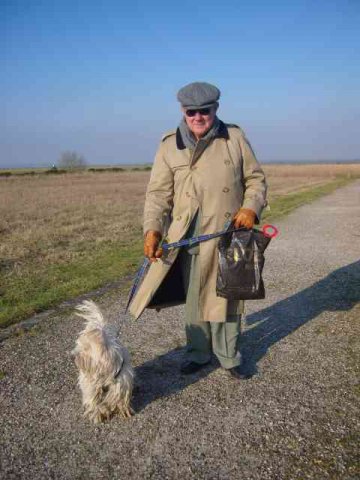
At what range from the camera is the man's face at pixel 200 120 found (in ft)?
11.6

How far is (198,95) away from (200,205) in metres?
0.90

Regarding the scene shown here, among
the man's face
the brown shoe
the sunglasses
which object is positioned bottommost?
the brown shoe

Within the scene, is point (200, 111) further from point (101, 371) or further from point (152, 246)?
point (101, 371)

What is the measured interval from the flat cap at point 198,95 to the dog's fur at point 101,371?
1799 mm

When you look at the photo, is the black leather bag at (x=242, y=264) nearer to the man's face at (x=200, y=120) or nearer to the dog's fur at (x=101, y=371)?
the man's face at (x=200, y=120)

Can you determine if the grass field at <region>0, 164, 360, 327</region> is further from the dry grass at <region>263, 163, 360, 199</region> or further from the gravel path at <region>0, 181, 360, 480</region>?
the dry grass at <region>263, 163, 360, 199</region>

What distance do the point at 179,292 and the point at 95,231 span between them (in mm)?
9334

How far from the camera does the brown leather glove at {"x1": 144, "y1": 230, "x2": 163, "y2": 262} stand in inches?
143

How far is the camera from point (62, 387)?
3885 mm

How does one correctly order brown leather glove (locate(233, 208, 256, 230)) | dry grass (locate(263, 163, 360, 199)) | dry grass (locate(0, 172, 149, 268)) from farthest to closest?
dry grass (locate(263, 163, 360, 199))
dry grass (locate(0, 172, 149, 268))
brown leather glove (locate(233, 208, 256, 230))

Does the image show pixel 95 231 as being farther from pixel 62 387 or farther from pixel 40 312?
pixel 62 387

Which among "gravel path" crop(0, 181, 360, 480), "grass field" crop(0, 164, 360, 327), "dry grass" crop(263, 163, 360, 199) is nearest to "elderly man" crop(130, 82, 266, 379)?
"gravel path" crop(0, 181, 360, 480)

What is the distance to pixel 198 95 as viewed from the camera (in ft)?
11.3

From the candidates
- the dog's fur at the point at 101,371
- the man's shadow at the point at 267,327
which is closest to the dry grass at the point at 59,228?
the man's shadow at the point at 267,327
